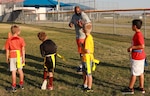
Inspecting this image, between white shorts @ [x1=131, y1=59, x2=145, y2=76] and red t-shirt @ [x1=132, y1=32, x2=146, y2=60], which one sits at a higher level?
red t-shirt @ [x1=132, y1=32, x2=146, y2=60]

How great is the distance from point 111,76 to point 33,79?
73.3 inches

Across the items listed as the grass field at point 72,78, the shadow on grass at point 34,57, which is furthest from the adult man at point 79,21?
the shadow on grass at point 34,57

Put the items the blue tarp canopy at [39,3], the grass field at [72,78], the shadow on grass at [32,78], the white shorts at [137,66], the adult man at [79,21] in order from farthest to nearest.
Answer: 1. the blue tarp canopy at [39,3]
2. the adult man at [79,21]
3. the shadow on grass at [32,78]
4. the grass field at [72,78]
5. the white shorts at [137,66]

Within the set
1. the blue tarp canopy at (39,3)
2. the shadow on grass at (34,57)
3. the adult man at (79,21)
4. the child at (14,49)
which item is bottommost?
the shadow on grass at (34,57)

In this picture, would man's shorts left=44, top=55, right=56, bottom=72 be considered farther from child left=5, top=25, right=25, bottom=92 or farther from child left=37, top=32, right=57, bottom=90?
child left=5, top=25, right=25, bottom=92

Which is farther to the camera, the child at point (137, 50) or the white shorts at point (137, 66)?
the white shorts at point (137, 66)

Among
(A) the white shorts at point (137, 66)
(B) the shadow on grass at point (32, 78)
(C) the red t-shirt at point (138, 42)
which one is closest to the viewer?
(C) the red t-shirt at point (138, 42)

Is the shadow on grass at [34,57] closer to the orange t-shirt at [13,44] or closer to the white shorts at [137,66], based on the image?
the orange t-shirt at [13,44]

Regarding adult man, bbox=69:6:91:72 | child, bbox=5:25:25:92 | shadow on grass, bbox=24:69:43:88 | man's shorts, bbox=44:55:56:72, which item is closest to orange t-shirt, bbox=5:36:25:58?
child, bbox=5:25:25:92

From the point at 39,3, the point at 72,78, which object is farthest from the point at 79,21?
the point at 39,3

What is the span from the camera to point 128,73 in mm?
7754

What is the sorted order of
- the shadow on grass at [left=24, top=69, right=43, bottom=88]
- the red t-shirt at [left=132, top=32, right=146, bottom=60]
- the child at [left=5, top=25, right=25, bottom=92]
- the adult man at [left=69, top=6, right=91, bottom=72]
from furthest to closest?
the adult man at [left=69, top=6, right=91, bottom=72], the shadow on grass at [left=24, top=69, right=43, bottom=88], the child at [left=5, top=25, right=25, bottom=92], the red t-shirt at [left=132, top=32, right=146, bottom=60]

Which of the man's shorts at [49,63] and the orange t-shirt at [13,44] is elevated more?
the orange t-shirt at [13,44]

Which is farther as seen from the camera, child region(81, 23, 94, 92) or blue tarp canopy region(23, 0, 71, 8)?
blue tarp canopy region(23, 0, 71, 8)
